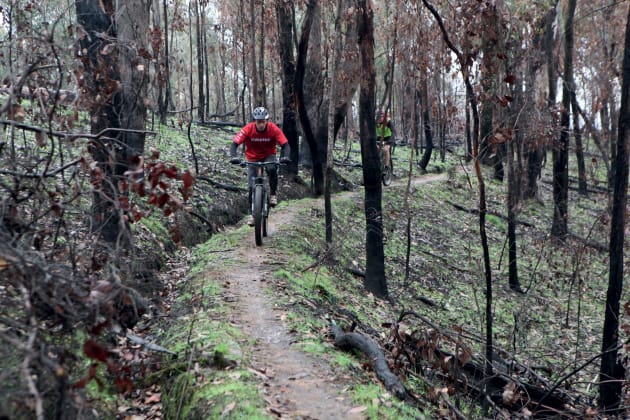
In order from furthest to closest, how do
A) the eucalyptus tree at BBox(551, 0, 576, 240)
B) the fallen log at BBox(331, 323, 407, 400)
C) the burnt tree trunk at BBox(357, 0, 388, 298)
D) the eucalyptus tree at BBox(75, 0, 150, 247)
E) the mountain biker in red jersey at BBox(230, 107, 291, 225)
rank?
1. the eucalyptus tree at BBox(551, 0, 576, 240)
2. the mountain biker in red jersey at BBox(230, 107, 291, 225)
3. the burnt tree trunk at BBox(357, 0, 388, 298)
4. the eucalyptus tree at BBox(75, 0, 150, 247)
5. the fallen log at BBox(331, 323, 407, 400)

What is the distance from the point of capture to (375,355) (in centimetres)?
616

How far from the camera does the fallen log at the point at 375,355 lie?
5688mm

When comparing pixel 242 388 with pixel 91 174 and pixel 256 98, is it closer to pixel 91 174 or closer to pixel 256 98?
pixel 91 174

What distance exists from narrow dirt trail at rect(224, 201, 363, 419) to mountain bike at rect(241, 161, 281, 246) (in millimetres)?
1758

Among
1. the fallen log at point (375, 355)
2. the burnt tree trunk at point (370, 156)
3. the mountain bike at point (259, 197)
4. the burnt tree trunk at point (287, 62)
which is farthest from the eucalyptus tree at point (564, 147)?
the fallen log at point (375, 355)

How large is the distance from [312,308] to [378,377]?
1883mm

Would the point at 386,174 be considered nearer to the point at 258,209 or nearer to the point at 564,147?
the point at 564,147

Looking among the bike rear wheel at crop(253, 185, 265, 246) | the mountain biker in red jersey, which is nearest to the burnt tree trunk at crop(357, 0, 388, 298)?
the mountain biker in red jersey

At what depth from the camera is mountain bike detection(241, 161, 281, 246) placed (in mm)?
9984

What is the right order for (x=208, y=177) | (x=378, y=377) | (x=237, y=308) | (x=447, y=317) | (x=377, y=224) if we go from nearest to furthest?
(x=378, y=377) < (x=237, y=308) < (x=377, y=224) < (x=447, y=317) < (x=208, y=177)

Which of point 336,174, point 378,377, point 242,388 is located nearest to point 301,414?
point 242,388

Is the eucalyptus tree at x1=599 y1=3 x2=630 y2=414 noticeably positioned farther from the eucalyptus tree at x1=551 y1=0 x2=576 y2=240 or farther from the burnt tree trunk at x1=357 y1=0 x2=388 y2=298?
the eucalyptus tree at x1=551 y1=0 x2=576 y2=240

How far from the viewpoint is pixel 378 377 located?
594 cm

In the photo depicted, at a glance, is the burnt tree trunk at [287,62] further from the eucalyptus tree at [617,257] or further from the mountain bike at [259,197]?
the eucalyptus tree at [617,257]
